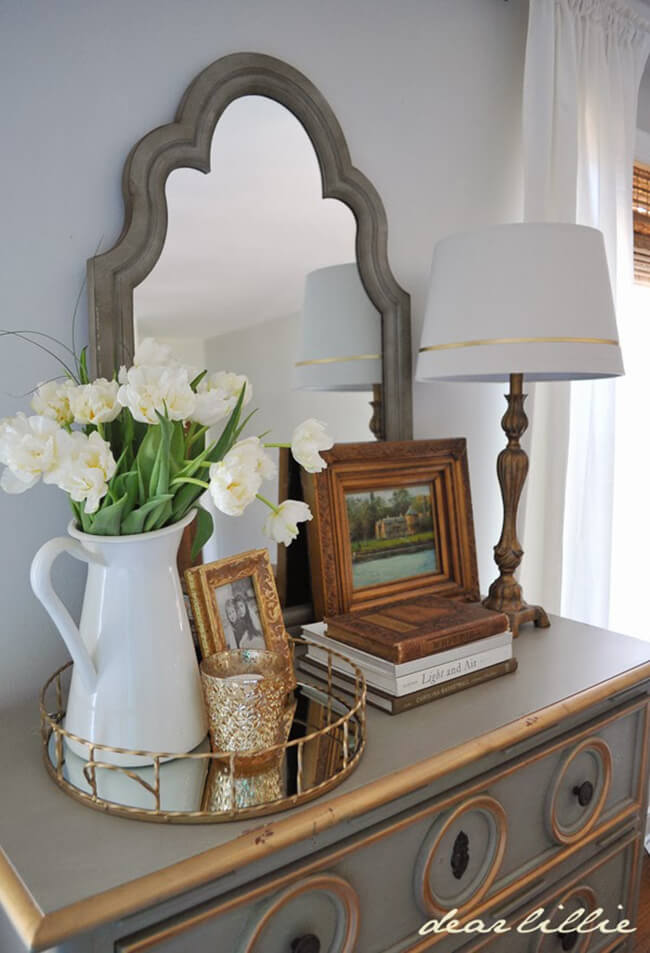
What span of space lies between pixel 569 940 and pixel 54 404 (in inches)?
48.7

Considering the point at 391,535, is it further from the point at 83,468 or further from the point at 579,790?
the point at 83,468

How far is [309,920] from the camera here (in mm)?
809

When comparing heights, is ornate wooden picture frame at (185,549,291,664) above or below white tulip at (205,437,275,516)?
below

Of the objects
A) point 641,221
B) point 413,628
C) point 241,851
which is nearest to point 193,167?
point 413,628

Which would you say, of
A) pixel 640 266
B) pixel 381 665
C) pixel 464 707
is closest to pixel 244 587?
pixel 381 665

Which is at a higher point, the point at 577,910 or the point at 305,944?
the point at 305,944

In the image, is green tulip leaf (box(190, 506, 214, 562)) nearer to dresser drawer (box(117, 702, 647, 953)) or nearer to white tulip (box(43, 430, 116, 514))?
white tulip (box(43, 430, 116, 514))

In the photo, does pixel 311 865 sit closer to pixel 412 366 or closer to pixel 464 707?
pixel 464 707

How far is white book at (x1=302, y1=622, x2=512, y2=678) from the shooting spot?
1.04 meters

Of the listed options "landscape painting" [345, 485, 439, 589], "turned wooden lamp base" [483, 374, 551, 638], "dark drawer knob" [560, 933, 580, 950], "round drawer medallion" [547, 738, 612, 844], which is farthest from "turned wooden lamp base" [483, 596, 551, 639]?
"dark drawer knob" [560, 933, 580, 950]

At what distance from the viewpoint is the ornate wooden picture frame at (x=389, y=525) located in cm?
129

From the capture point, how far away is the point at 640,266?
231 centimetres

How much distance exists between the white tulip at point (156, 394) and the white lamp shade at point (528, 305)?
23.1 inches

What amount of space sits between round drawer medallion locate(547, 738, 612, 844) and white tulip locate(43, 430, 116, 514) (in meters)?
0.86
